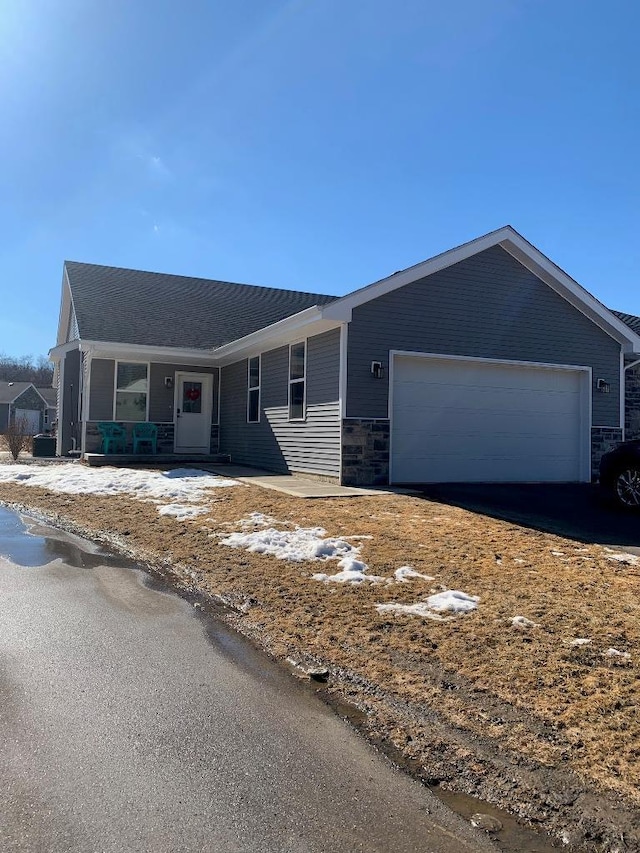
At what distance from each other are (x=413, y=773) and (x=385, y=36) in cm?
997

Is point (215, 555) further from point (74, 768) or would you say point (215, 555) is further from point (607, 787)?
point (607, 787)

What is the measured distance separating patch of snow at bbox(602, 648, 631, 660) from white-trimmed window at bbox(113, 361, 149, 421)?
13787 millimetres

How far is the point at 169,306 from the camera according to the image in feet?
58.9

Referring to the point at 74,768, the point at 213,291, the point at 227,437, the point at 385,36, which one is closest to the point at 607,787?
the point at 74,768

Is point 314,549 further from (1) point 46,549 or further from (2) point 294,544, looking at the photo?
(1) point 46,549

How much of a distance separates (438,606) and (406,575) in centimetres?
78

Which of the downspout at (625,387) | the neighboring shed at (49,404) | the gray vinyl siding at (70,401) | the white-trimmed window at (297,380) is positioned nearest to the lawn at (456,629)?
the white-trimmed window at (297,380)

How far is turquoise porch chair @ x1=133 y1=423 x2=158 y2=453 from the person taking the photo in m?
15.6

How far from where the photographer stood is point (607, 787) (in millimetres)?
2449

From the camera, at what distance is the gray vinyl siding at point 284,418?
36.7ft

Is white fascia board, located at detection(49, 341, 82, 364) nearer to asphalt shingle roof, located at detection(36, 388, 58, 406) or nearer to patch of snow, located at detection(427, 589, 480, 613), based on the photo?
patch of snow, located at detection(427, 589, 480, 613)

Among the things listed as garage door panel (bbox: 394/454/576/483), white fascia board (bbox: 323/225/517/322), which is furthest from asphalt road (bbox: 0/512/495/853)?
garage door panel (bbox: 394/454/576/483)

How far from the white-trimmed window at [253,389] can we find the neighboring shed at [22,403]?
154 feet

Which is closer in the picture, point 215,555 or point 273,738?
point 273,738
